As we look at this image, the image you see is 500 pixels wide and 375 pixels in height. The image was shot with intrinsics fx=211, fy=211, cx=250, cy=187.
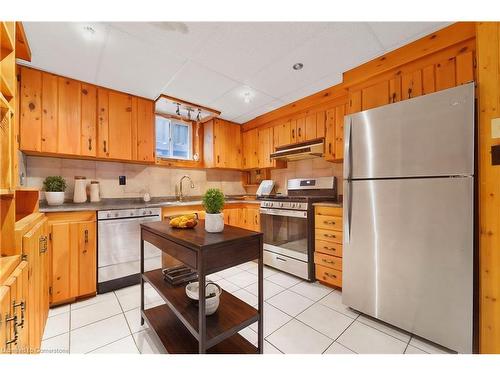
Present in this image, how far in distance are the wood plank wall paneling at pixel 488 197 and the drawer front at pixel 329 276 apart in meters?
1.06

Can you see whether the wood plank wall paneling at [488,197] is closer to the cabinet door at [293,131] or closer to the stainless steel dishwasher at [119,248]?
the cabinet door at [293,131]

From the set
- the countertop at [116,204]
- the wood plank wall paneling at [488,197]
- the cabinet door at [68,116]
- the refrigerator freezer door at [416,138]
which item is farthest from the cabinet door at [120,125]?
the wood plank wall paneling at [488,197]

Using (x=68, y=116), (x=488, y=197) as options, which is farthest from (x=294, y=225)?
(x=68, y=116)

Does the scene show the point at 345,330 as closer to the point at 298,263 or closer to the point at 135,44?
the point at 298,263

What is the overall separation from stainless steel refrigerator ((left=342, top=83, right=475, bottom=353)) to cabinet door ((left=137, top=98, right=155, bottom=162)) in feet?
7.89

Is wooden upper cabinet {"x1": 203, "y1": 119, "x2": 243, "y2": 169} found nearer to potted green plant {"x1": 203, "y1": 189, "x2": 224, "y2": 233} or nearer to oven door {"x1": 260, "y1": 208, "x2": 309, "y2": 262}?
oven door {"x1": 260, "y1": 208, "x2": 309, "y2": 262}

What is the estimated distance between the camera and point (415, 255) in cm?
152

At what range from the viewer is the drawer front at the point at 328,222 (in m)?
2.26

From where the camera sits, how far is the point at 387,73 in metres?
2.01

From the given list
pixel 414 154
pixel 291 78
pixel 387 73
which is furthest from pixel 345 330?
pixel 291 78

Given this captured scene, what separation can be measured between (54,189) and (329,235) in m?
3.01

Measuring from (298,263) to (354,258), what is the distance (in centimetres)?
84

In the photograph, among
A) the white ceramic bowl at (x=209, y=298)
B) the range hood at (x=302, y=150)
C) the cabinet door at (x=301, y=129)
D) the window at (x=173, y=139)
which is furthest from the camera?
the window at (x=173, y=139)

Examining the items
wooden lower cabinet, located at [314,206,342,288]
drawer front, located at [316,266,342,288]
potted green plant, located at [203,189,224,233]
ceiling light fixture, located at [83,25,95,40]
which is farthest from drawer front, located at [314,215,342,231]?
ceiling light fixture, located at [83,25,95,40]
